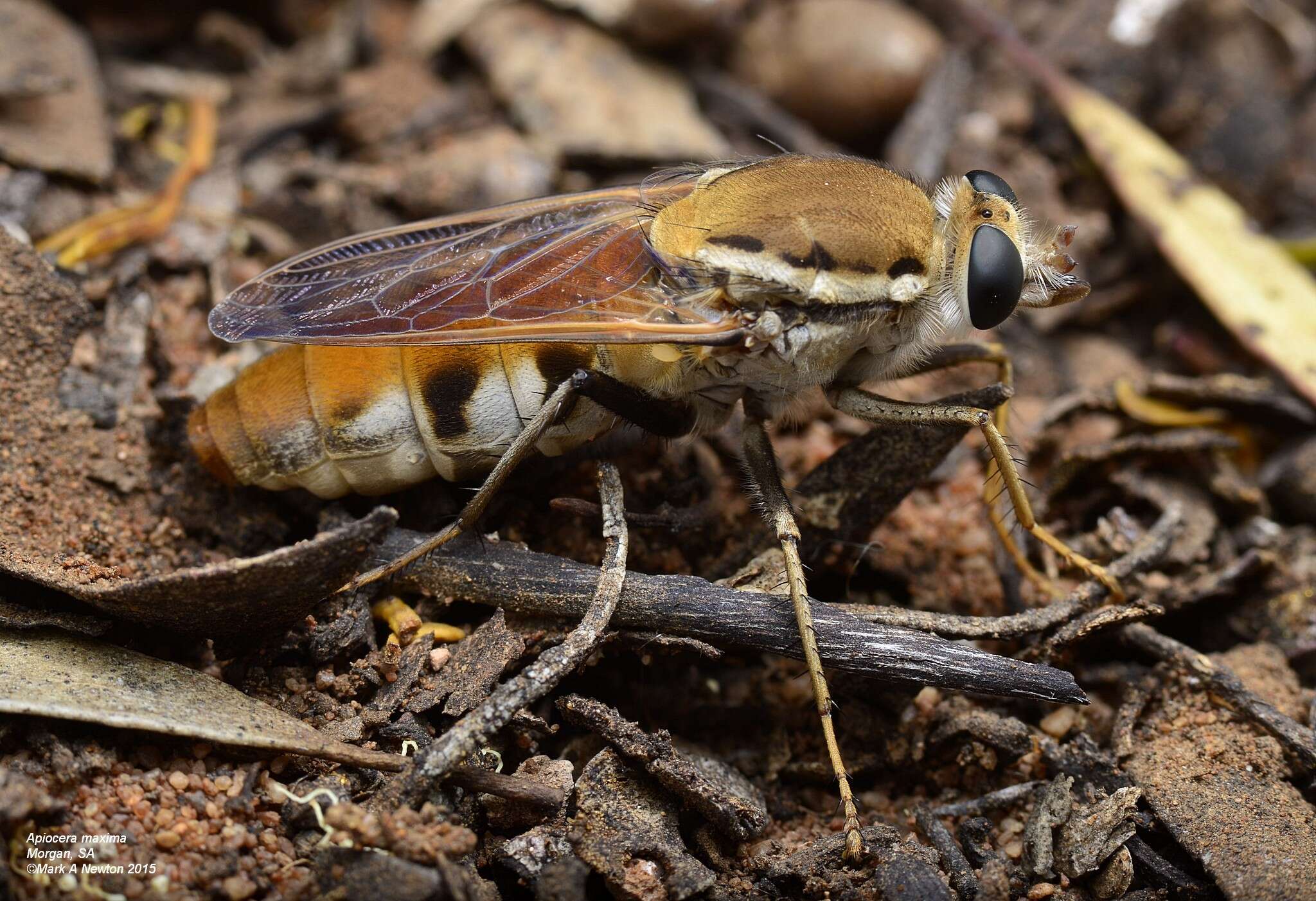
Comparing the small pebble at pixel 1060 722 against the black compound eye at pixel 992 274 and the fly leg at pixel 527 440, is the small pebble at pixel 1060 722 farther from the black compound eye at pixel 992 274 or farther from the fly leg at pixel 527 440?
the fly leg at pixel 527 440

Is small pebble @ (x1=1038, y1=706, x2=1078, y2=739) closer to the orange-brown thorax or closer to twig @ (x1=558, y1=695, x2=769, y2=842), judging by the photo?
twig @ (x1=558, y1=695, x2=769, y2=842)

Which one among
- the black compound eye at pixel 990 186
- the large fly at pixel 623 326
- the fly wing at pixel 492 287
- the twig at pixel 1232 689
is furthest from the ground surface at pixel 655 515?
the black compound eye at pixel 990 186

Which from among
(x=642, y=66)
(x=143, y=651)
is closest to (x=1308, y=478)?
(x=642, y=66)

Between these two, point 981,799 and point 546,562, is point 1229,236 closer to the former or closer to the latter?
point 981,799

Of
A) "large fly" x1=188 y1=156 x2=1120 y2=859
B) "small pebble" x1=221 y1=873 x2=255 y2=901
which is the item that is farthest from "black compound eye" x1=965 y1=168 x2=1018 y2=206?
"small pebble" x1=221 y1=873 x2=255 y2=901

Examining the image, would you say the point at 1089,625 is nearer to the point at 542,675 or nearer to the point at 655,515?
the point at 655,515

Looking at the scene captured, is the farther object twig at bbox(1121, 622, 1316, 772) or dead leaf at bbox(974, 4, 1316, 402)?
dead leaf at bbox(974, 4, 1316, 402)

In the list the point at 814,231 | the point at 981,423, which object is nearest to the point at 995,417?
the point at 981,423
